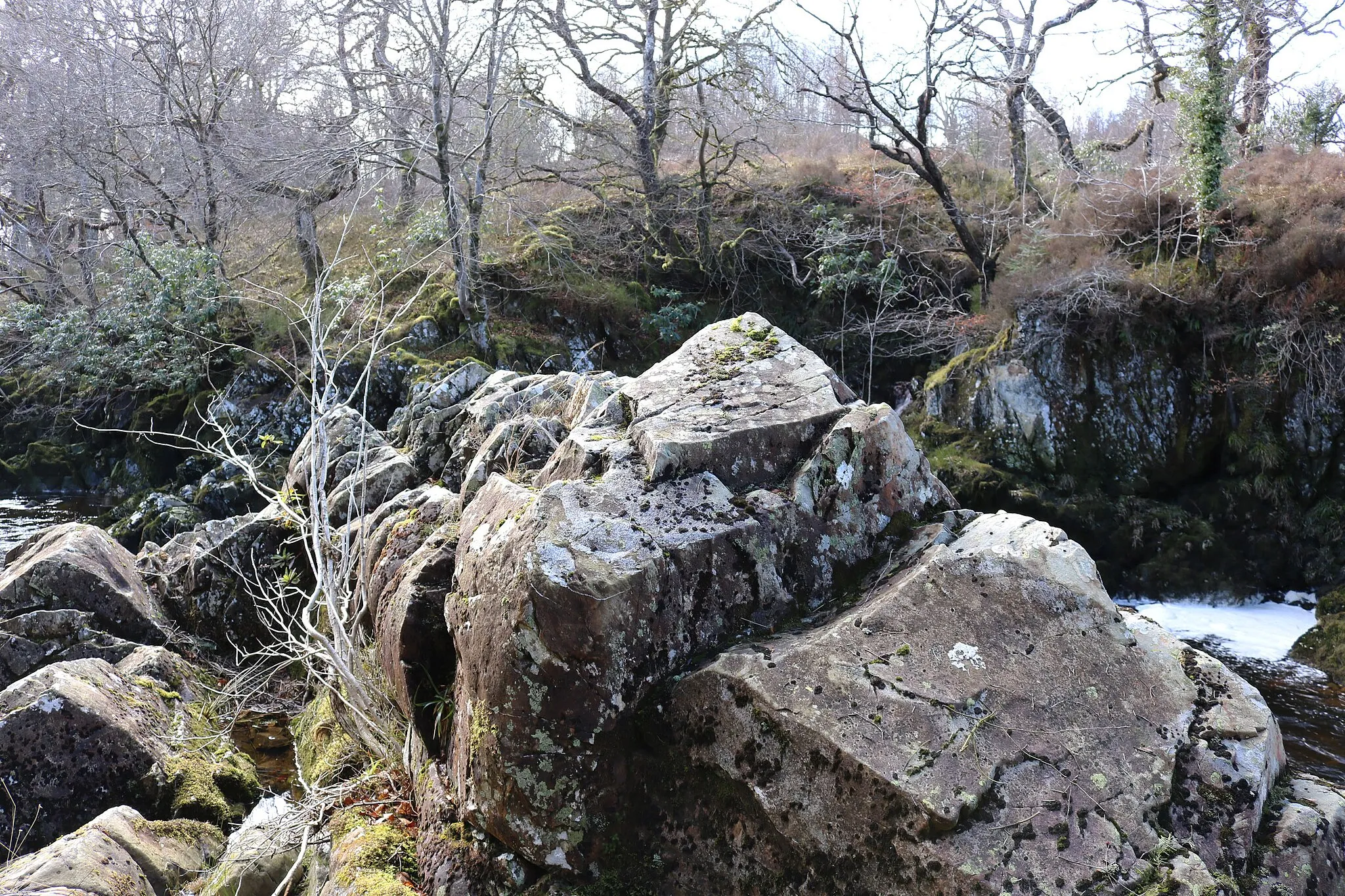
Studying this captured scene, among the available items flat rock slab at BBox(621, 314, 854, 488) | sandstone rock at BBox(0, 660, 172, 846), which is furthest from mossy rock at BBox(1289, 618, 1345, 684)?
sandstone rock at BBox(0, 660, 172, 846)

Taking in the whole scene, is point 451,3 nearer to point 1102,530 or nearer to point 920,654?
point 1102,530

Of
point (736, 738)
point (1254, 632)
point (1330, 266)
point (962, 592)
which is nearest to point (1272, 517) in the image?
point (1254, 632)

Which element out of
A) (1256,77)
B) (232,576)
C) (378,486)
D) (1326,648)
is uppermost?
(1256,77)

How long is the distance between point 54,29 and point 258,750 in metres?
17.7

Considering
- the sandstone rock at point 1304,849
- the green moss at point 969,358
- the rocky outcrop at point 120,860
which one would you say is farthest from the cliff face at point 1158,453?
the rocky outcrop at point 120,860

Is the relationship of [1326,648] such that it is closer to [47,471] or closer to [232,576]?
[232,576]

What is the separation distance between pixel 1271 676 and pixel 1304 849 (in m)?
6.93

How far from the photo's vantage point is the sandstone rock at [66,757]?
5.24 meters

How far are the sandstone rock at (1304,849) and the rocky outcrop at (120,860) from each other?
4.91 meters

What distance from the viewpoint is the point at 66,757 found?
5.38 m

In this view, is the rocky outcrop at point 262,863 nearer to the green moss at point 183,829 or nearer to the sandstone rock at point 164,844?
the sandstone rock at point 164,844

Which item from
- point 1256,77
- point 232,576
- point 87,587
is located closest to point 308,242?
point 232,576

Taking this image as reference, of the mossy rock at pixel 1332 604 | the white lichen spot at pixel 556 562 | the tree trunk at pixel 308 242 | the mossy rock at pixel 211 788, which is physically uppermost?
the tree trunk at pixel 308 242

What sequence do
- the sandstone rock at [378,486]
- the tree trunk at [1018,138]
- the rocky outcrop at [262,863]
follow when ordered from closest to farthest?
the rocky outcrop at [262,863]
the sandstone rock at [378,486]
the tree trunk at [1018,138]
